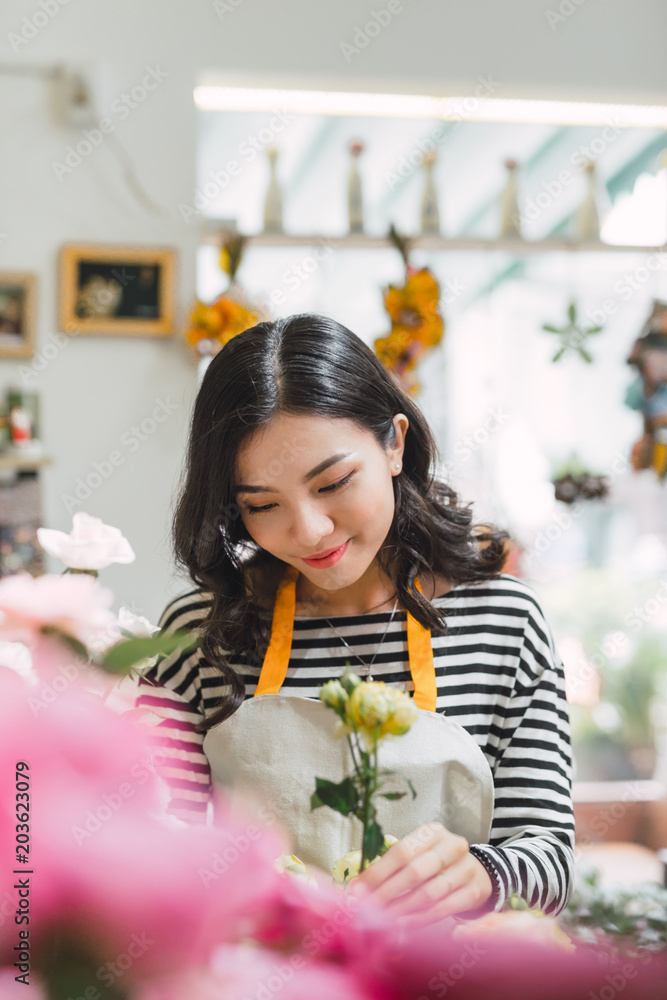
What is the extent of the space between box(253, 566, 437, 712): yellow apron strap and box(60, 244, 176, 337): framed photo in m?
1.56

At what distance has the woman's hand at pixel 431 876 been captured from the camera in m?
0.60

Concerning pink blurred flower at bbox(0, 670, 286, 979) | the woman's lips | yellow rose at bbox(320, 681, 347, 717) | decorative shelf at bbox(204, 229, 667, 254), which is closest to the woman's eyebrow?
the woman's lips

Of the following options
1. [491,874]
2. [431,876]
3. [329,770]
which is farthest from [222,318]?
[431,876]

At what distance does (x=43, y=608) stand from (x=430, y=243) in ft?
7.94

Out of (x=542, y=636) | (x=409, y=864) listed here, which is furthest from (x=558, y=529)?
(x=409, y=864)

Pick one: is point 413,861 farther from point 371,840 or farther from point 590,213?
point 590,213

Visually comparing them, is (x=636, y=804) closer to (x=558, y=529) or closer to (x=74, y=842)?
(x=558, y=529)

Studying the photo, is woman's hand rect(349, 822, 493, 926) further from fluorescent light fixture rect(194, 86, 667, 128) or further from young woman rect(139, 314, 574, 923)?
fluorescent light fixture rect(194, 86, 667, 128)

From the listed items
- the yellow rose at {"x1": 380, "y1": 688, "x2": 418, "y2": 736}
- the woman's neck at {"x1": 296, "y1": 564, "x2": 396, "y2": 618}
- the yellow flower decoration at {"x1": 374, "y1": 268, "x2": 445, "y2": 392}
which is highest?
the yellow flower decoration at {"x1": 374, "y1": 268, "x2": 445, "y2": 392}

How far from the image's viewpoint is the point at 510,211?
2.71 metres

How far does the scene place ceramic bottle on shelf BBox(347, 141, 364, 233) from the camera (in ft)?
8.70

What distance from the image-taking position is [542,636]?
119cm

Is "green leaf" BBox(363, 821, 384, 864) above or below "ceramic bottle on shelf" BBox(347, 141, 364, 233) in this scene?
below

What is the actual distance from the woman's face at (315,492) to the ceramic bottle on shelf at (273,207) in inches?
67.8
